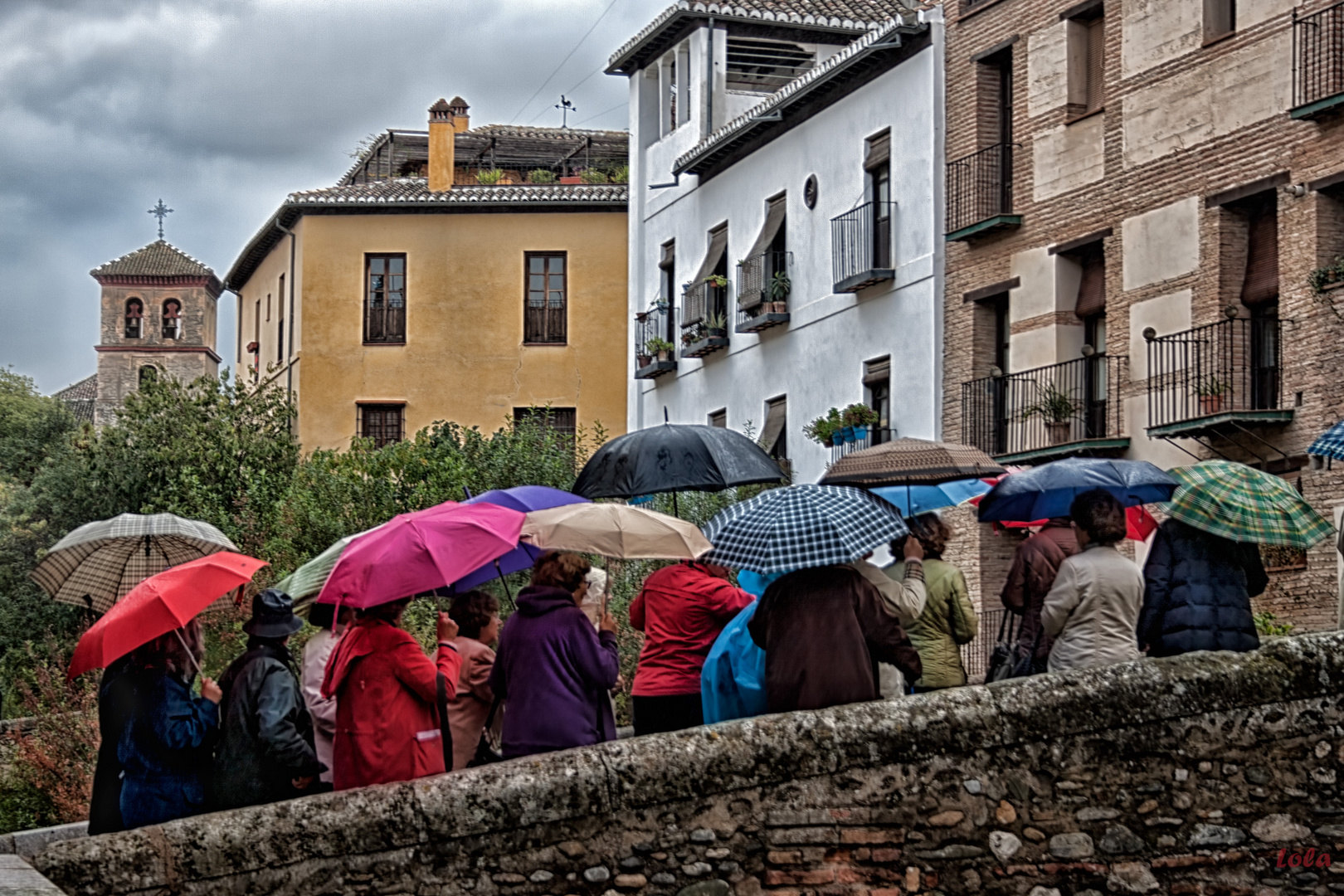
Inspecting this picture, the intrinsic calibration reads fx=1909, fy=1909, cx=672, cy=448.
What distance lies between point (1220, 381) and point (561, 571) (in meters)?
12.5

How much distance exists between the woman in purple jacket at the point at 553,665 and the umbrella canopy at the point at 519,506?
7.42 ft

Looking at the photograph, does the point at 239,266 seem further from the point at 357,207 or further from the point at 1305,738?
the point at 1305,738

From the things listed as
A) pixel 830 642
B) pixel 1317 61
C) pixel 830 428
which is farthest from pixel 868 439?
pixel 830 642

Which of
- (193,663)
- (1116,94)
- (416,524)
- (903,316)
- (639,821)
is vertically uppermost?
(1116,94)

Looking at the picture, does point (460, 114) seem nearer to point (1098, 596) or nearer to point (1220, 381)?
point (1220, 381)

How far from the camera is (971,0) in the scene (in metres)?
25.1

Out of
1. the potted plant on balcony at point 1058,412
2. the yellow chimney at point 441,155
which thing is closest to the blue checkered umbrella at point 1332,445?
the potted plant on balcony at point 1058,412

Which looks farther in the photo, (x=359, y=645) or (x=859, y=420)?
(x=859, y=420)

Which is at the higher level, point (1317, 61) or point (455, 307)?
point (1317, 61)

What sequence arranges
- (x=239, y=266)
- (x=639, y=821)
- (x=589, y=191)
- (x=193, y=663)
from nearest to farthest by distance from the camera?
(x=639, y=821) < (x=193, y=663) < (x=589, y=191) < (x=239, y=266)

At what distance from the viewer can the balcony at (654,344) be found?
33.5 m

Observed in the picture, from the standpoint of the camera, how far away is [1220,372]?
19.7 m

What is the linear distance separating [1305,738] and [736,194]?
77.8 ft

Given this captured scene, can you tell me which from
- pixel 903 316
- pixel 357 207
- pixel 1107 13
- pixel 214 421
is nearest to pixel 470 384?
pixel 357 207
